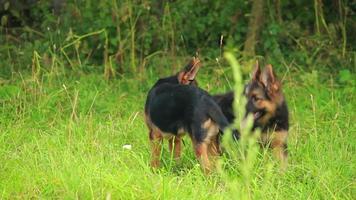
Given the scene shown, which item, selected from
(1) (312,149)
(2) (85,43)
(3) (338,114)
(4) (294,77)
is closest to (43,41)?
(2) (85,43)

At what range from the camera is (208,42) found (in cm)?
964

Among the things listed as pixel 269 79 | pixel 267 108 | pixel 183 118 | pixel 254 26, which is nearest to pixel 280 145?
pixel 267 108

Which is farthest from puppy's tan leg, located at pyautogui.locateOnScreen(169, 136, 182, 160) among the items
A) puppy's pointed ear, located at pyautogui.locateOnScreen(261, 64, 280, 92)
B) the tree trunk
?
the tree trunk

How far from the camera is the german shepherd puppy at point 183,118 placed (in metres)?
4.69

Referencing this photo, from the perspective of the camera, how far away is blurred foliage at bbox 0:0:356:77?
8.66 meters

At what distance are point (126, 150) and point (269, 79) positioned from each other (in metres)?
1.20

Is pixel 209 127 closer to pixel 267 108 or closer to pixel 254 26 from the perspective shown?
pixel 267 108

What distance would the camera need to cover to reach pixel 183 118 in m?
4.83

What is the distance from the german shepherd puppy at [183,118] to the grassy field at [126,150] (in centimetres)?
12

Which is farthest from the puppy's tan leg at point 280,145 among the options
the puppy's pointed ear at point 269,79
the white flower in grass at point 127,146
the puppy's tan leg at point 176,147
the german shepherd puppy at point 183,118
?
the white flower in grass at point 127,146

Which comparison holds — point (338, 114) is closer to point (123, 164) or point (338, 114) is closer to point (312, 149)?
point (312, 149)

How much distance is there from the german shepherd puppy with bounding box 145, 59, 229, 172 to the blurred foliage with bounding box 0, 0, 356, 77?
3.22 m

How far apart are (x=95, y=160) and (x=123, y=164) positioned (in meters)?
0.22

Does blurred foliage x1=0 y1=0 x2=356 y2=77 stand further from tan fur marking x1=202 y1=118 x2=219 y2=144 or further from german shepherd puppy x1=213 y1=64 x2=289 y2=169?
tan fur marking x1=202 y1=118 x2=219 y2=144
